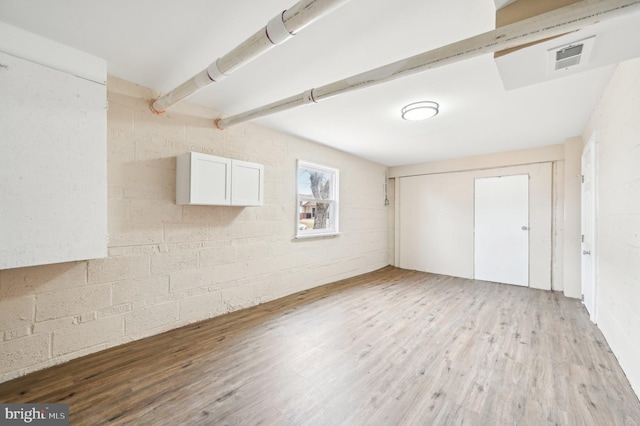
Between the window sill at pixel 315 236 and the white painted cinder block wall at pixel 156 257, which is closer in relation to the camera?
the white painted cinder block wall at pixel 156 257

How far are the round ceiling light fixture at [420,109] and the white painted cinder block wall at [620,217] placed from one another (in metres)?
1.35

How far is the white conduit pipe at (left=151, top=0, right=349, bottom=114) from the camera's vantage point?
1.17 meters

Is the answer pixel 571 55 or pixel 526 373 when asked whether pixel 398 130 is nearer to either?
pixel 571 55

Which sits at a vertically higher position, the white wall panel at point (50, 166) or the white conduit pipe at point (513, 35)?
the white conduit pipe at point (513, 35)

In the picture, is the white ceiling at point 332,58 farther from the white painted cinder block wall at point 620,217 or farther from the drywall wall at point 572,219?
the drywall wall at point 572,219

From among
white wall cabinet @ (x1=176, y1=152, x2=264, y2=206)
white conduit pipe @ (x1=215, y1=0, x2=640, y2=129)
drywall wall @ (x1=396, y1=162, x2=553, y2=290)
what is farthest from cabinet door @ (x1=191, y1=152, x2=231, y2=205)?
drywall wall @ (x1=396, y1=162, x2=553, y2=290)

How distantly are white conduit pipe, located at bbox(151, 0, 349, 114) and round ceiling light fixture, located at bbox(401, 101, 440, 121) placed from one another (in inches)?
71.7

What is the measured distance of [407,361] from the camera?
7.14ft

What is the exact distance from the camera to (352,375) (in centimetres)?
197

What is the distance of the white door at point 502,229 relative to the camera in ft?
15.2

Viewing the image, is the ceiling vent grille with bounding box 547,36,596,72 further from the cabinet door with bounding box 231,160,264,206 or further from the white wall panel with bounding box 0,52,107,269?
the white wall panel with bounding box 0,52,107,269

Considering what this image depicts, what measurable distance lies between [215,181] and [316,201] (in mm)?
2002

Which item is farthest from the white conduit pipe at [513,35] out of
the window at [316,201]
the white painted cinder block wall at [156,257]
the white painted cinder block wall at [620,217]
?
the window at [316,201]

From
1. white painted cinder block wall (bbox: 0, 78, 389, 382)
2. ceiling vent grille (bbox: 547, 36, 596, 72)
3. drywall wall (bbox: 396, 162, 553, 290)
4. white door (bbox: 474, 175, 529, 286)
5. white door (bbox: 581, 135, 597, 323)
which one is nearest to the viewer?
ceiling vent grille (bbox: 547, 36, 596, 72)
